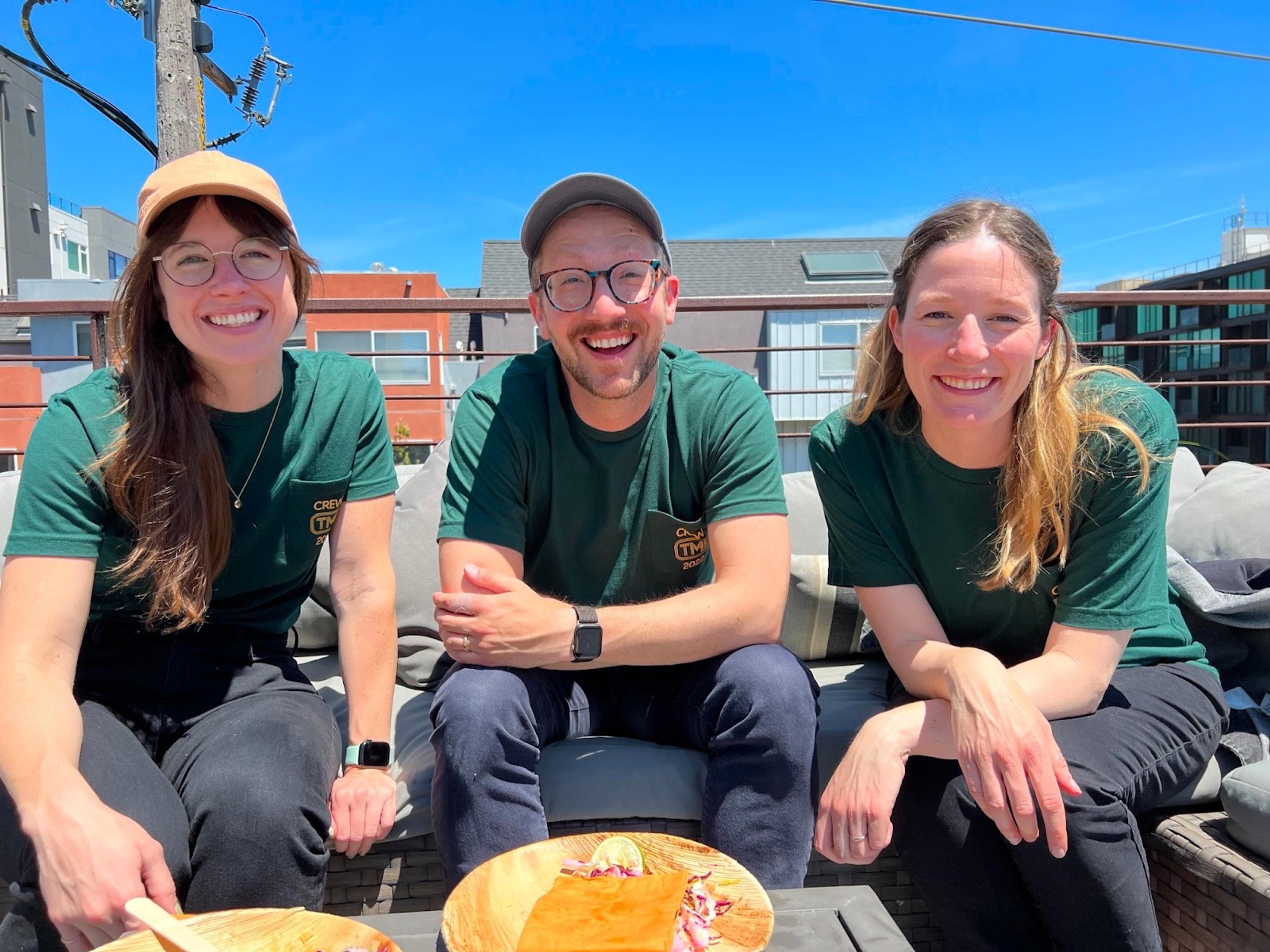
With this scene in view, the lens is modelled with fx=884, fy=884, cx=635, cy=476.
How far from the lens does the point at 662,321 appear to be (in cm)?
167

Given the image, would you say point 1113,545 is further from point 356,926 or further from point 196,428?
point 196,428

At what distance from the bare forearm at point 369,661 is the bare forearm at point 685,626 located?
343 millimetres

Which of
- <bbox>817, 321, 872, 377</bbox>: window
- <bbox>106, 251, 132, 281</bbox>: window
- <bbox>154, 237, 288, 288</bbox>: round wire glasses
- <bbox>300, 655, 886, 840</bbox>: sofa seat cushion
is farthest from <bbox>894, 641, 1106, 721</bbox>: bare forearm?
<bbox>106, 251, 132, 281</bbox>: window

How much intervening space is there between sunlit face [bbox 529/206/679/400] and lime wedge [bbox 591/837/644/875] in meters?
0.84

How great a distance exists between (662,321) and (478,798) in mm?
892

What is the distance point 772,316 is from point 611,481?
19610 millimetres

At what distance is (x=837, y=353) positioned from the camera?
814 inches

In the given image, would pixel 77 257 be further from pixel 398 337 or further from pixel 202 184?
pixel 202 184

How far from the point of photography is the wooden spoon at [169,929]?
2.61 ft

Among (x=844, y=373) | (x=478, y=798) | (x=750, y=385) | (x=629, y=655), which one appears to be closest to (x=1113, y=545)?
(x=750, y=385)

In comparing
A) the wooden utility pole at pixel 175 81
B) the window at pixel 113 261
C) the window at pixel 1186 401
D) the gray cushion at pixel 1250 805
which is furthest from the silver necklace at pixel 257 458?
the window at pixel 113 261

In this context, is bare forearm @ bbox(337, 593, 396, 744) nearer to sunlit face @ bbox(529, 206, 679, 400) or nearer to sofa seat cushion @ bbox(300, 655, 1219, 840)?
sofa seat cushion @ bbox(300, 655, 1219, 840)

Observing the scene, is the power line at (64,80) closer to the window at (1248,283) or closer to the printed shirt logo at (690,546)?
the printed shirt logo at (690,546)

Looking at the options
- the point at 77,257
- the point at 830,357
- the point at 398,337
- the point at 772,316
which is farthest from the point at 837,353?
the point at 77,257
